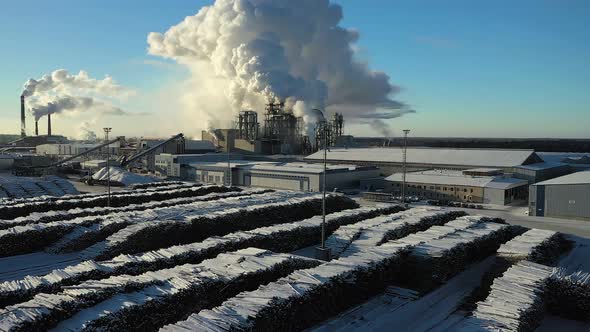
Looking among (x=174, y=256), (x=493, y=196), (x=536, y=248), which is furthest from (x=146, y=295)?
(x=493, y=196)

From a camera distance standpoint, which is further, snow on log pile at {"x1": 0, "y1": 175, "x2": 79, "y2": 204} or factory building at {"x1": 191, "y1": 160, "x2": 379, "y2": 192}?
factory building at {"x1": 191, "y1": 160, "x2": 379, "y2": 192}

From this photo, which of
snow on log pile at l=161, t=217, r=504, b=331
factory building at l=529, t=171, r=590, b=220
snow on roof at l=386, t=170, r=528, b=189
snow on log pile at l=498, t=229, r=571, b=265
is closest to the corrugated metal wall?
factory building at l=529, t=171, r=590, b=220

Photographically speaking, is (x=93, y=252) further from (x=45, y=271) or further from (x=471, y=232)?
(x=471, y=232)

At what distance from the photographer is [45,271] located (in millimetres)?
23891

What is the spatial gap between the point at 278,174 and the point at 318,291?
156 ft

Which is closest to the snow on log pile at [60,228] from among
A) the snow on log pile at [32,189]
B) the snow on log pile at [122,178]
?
the snow on log pile at [32,189]

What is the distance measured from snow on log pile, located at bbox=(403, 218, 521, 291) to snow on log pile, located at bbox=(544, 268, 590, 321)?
4636 millimetres

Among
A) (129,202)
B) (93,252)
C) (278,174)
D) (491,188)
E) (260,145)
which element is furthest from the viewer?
(260,145)

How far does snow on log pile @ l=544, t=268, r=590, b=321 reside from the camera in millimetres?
18609

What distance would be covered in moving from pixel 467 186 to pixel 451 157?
1765 cm

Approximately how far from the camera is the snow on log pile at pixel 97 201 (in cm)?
3647

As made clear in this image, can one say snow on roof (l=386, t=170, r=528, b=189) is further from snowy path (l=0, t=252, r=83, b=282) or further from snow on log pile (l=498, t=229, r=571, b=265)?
snowy path (l=0, t=252, r=83, b=282)

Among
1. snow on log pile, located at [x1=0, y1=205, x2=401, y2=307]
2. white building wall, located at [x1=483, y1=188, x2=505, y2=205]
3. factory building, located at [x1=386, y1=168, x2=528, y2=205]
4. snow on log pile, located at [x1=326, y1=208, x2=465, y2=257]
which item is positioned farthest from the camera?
factory building, located at [x1=386, y1=168, x2=528, y2=205]

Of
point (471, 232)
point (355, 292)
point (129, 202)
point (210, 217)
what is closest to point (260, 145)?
point (129, 202)
